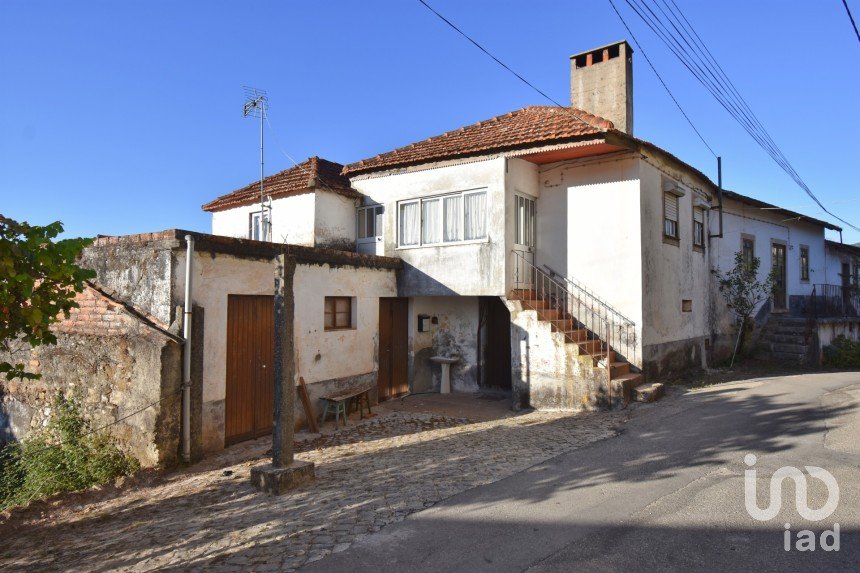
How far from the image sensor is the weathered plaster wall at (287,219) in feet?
42.6

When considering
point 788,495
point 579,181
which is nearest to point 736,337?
point 579,181

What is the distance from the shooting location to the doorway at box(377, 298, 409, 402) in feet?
40.2

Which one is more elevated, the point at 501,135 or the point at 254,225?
the point at 501,135

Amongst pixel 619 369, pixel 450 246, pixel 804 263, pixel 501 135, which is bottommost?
pixel 619 369

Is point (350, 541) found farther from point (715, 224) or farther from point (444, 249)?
point (715, 224)

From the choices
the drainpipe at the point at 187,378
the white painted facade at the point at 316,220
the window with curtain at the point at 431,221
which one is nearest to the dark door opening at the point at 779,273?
the window with curtain at the point at 431,221

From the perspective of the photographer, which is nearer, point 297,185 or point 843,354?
point 297,185

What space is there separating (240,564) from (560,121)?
409 inches

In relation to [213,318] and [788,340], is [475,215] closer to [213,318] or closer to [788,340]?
[213,318]

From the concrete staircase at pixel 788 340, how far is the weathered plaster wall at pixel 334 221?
42.0 feet

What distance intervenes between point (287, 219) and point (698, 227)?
11.0m

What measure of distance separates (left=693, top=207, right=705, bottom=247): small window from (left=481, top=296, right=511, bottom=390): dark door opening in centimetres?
558

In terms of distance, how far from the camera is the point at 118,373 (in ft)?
25.6

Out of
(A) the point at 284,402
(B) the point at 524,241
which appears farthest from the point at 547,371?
(A) the point at 284,402
